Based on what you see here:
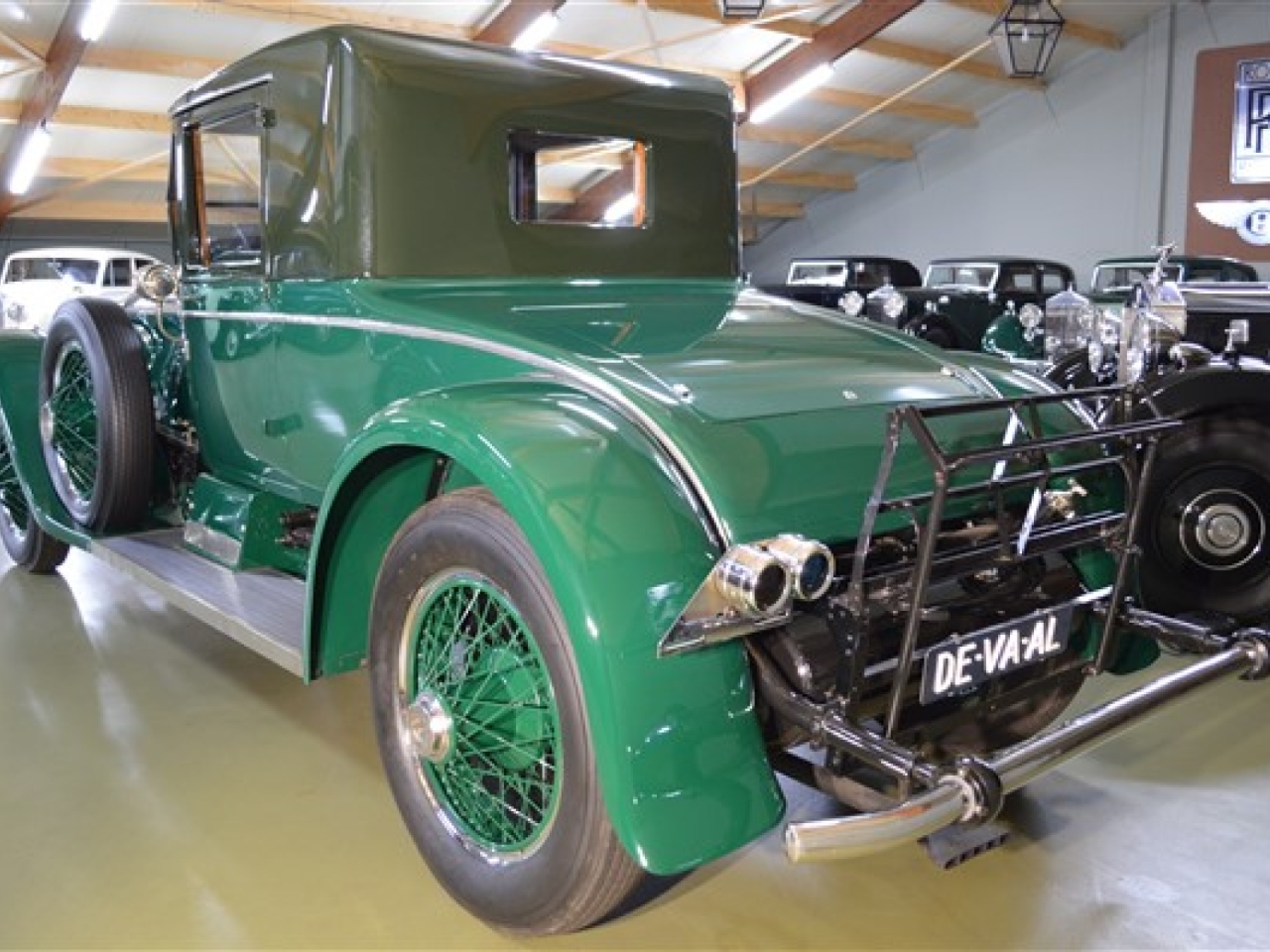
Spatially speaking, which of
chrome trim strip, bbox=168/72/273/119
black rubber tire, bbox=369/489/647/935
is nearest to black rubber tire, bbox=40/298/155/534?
chrome trim strip, bbox=168/72/273/119

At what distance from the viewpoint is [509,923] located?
219cm

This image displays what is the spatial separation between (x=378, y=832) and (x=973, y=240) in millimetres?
15985

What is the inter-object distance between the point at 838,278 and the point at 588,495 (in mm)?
11058

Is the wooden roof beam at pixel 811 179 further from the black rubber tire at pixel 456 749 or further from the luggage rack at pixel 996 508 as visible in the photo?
the black rubber tire at pixel 456 749

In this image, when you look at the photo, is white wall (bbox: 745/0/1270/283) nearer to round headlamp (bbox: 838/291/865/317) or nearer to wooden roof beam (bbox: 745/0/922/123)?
wooden roof beam (bbox: 745/0/922/123)

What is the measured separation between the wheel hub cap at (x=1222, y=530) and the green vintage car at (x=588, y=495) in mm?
1738

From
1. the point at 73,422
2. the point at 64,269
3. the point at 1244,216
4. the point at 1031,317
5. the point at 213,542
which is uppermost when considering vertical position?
the point at 1244,216

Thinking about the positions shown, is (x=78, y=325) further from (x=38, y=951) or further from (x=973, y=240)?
(x=973, y=240)

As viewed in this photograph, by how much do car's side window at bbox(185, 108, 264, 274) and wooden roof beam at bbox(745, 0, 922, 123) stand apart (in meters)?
9.77

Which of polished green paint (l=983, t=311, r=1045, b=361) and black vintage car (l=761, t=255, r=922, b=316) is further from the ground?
black vintage car (l=761, t=255, r=922, b=316)

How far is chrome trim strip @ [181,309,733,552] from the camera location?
80.3 inches

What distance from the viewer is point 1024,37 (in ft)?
25.1

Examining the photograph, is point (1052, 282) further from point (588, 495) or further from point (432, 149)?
point (588, 495)

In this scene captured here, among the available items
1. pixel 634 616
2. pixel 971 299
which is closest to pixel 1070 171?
pixel 971 299
